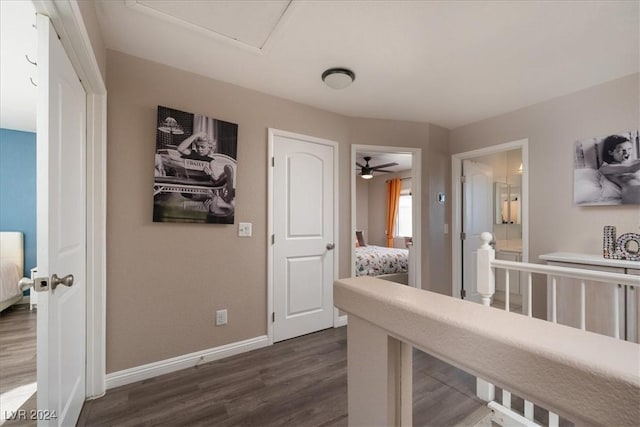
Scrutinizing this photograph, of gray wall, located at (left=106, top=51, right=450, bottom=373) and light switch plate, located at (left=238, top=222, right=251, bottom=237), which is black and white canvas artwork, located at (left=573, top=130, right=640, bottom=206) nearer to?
gray wall, located at (left=106, top=51, right=450, bottom=373)

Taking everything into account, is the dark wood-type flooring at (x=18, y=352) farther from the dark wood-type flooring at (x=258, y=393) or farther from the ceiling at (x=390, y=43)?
the ceiling at (x=390, y=43)

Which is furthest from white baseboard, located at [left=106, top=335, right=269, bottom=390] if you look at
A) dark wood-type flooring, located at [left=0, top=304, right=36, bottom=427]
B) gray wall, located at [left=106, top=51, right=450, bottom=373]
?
dark wood-type flooring, located at [left=0, top=304, right=36, bottom=427]

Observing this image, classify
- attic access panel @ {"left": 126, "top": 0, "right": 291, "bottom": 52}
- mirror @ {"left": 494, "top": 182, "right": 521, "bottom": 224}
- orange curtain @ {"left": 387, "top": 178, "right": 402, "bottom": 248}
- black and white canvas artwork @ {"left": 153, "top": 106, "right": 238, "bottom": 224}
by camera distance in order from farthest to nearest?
1. orange curtain @ {"left": 387, "top": 178, "right": 402, "bottom": 248}
2. mirror @ {"left": 494, "top": 182, "right": 521, "bottom": 224}
3. black and white canvas artwork @ {"left": 153, "top": 106, "right": 238, "bottom": 224}
4. attic access panel @ {"left": 126, "top": 0, "right": 291, "bottom": 52}

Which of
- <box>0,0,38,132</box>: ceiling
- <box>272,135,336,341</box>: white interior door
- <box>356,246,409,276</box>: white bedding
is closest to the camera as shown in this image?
<box>0,0,38,132</box>: ceiling

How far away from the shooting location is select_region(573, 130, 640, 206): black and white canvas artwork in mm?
2305

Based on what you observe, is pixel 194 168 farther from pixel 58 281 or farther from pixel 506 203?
pixel 506 203

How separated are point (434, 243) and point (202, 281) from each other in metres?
2.65

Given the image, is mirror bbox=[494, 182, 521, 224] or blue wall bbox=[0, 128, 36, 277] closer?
blue wall bbox=[0, 128, 36, 277]

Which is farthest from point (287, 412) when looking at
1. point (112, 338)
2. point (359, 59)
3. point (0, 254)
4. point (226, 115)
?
point (0, 254)

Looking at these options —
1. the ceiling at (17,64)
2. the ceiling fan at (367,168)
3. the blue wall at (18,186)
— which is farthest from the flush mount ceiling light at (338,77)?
the blue wall at (18,186)

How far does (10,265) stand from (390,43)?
4.84m

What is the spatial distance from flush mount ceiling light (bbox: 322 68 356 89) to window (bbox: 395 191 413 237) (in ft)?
16.1

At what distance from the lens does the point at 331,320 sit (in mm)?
3100

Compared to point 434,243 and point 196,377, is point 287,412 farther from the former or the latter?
point 434,243
